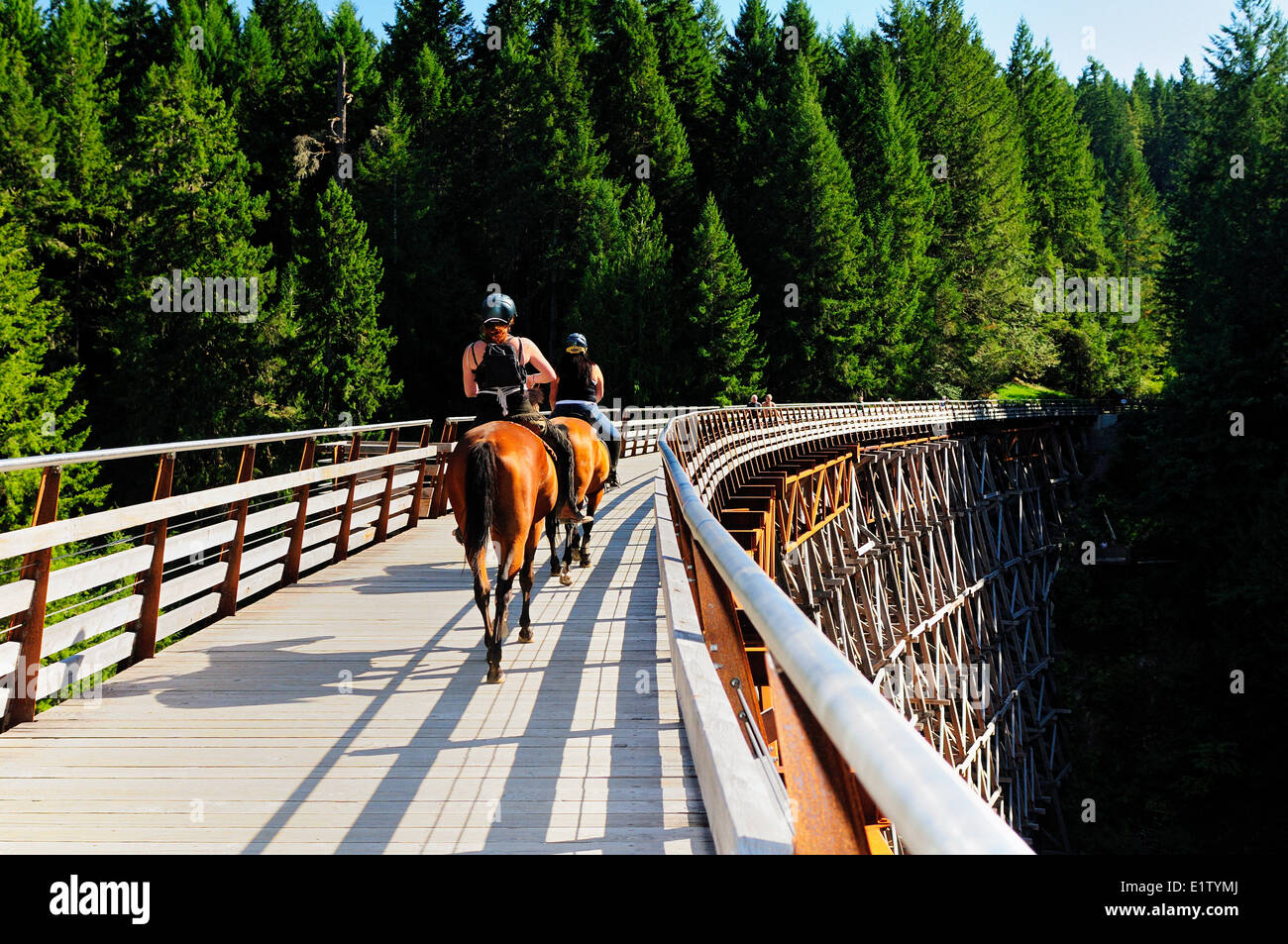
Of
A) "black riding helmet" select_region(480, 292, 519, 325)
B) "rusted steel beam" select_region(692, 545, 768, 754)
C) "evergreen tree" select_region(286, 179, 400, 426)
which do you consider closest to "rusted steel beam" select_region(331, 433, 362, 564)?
"black riding helmet" select_region(480, 292, 519, 325)

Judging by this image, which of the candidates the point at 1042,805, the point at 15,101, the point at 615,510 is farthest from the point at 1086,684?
the point at 15,101

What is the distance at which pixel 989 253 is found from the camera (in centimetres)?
6600

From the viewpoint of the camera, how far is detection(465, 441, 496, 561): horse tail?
20.9ft

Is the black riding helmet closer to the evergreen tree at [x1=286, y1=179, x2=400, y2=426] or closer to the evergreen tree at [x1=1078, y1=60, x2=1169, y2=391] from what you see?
the evergreen tree at [x1=286, y1=179, x2=400, y2=426]

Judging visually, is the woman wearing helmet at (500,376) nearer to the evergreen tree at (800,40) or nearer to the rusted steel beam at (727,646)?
the rusted steel beam at (727,646)

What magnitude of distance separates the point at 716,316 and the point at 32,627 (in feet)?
161

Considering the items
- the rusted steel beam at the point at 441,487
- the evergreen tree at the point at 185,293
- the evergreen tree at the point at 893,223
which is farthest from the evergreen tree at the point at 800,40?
the rusted steel beam at the point at 441,487

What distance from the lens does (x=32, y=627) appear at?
524 cm

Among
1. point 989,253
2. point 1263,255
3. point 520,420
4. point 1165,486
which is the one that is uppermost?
point 989,253

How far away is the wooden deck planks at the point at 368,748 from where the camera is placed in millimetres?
3812

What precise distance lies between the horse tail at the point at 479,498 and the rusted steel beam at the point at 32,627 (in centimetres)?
215

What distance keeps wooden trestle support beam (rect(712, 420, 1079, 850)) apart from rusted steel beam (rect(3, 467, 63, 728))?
654cm

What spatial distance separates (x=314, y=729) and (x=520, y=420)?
9.34 feet
